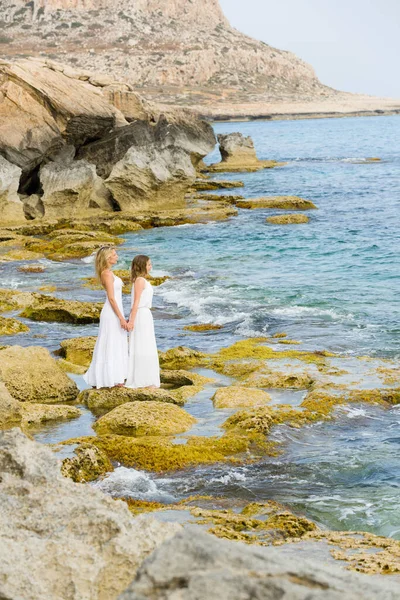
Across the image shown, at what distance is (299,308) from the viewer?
21969 millimetres

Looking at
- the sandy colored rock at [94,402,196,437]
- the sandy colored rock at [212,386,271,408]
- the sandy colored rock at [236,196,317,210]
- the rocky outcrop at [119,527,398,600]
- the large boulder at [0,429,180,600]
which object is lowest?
the sandy colored rock at [212,386,271,408]

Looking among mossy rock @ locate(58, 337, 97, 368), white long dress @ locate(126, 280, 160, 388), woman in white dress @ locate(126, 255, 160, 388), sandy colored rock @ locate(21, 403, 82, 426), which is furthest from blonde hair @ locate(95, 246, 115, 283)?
mossy rock @ locate(58, 337, 97, 368)

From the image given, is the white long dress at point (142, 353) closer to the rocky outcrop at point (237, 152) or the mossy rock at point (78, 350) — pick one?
the mossy rock at point (78, 350)

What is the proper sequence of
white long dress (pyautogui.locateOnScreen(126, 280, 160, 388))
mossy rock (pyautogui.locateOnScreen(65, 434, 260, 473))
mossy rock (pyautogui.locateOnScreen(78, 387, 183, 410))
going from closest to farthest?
mossy rock (pyautogui.locateOnScreen(65, 434, 260, 473))
mossy rock (pyautogui.locateOnScreen(78, 387, 183, 410))
white long dress (pyautogui.locateOnScreen(126, 280, 160, 388))

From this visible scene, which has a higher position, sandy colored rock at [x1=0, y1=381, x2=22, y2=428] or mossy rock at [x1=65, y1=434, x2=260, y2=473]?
sandy colored rock at [x1=0, y1=381, x2=22, y2=428]

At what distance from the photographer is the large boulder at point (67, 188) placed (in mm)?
38188

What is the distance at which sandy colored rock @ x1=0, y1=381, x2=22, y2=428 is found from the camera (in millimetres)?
11836

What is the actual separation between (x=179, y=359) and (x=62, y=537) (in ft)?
37.3

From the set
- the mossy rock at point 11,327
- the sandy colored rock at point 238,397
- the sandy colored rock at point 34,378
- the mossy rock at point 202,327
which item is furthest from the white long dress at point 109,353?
the mossy rock at point 202,327

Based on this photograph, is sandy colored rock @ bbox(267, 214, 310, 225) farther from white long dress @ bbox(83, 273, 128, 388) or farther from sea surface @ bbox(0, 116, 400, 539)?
white long dress @ bbox(83, 273, 128, 388)

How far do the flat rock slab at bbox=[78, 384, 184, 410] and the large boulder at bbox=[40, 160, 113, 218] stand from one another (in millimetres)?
25380

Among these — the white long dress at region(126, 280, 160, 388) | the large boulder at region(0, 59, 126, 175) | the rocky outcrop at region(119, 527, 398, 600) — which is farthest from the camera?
the large boulder at region(0, 59, 126, 175)

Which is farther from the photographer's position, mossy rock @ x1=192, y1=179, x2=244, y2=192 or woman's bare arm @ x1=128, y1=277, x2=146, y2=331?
mossy rock @ x1=192, y1=179, x2=244, y2=192

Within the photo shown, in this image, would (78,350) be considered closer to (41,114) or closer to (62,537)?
(62,537)
